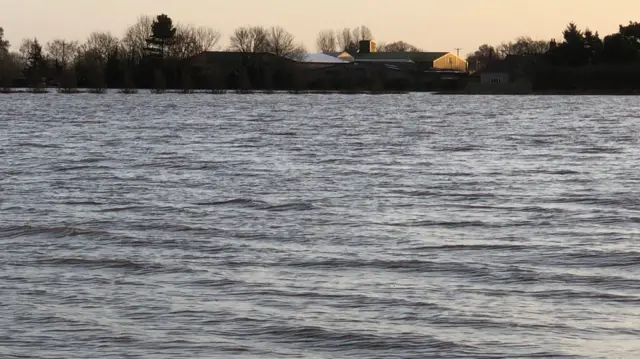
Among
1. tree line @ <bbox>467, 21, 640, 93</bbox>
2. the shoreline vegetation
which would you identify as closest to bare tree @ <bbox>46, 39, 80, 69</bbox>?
the shoreline vegetation

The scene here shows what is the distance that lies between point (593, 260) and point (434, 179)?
1040 centimetres

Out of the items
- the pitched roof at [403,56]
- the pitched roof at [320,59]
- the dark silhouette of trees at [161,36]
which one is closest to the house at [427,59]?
the pitched roof at [403,56]

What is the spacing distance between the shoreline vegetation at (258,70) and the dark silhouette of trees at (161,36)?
0.11 m

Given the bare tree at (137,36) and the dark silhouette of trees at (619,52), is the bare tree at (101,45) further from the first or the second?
the dark silhouette of trees at (619,52)

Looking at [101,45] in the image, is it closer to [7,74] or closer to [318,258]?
[7,74]

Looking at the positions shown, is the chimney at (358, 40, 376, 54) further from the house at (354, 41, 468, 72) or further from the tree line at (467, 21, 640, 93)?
the tree line at (467, 21, 640, 93)

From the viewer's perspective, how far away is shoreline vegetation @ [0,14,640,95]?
393 feet

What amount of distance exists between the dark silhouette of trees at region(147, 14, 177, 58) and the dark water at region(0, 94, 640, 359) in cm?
10138

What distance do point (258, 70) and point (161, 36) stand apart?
37.3 ft

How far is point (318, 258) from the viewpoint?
12852 millimetres

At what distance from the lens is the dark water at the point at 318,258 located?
919 centimetres

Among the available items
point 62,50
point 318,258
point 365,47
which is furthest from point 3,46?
point 318,258

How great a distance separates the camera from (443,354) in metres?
8.77

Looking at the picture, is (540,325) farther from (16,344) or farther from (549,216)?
(549,216)
